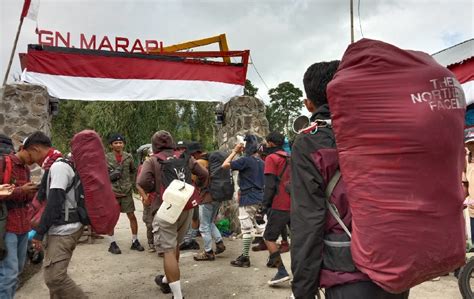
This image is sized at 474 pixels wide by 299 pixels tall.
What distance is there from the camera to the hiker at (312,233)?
160 cm

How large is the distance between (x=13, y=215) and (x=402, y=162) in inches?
132

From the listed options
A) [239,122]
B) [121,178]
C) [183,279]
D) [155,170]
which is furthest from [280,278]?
[239,122]

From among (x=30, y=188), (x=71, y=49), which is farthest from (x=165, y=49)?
(x=30, y=188)

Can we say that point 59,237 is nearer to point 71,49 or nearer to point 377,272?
point 377,272

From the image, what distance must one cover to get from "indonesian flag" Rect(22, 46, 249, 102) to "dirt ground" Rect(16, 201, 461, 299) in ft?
9.16

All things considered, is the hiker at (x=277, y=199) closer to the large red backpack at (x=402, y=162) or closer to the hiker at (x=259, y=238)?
the hiker at (x=259, y=238)

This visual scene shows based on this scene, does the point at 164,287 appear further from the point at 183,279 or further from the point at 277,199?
the point at 277,199

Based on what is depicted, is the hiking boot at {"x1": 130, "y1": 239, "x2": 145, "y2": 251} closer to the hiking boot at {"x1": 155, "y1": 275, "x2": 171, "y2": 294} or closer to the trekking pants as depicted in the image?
the hiking boot at {"x1": 155, "y1": 275, "x2": 171, "y2": 294}

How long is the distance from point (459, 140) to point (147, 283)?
4266mm

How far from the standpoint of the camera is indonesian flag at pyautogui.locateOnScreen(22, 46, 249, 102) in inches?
254

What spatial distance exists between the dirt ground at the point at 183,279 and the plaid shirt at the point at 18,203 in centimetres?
144

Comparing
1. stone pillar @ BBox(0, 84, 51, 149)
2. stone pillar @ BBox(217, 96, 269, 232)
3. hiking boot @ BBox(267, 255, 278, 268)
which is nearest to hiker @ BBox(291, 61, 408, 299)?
hiking boot @ BBox(267, 255, 278, 268)

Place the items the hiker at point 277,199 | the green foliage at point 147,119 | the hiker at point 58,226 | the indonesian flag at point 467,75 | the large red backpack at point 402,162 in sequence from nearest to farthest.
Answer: the large red backpack at point 402,162, the hiker at point 58,226, the hiker at point 277,199, the indonesian flag at point 467,75, the green foliage at point 147,119

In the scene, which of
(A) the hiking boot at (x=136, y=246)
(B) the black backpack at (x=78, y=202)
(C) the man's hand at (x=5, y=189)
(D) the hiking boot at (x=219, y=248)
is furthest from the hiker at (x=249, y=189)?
(C) the man's hand at (x=5, y=189)
